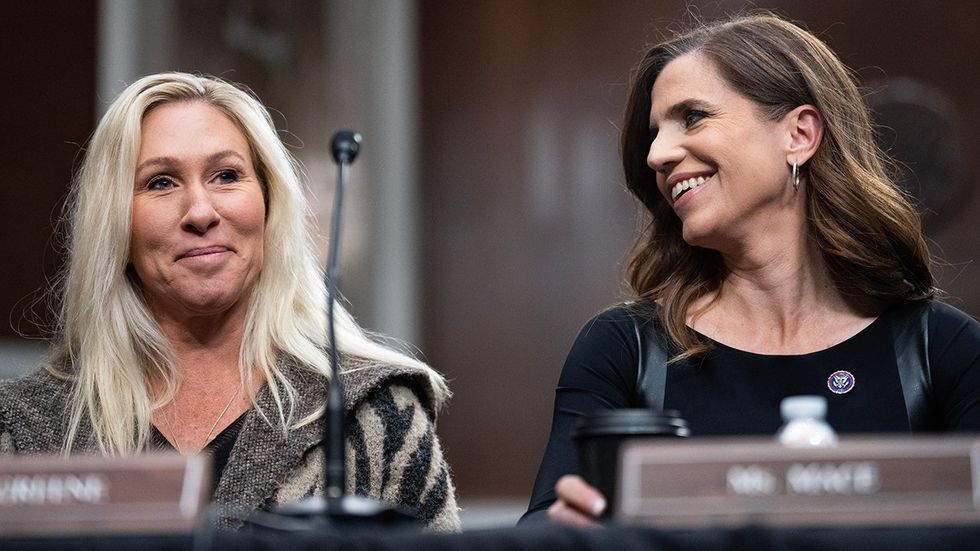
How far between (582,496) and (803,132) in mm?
1158

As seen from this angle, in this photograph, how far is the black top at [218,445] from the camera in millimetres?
2234

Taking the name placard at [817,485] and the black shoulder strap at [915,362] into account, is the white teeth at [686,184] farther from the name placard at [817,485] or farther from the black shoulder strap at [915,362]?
the name placard at [817,485]

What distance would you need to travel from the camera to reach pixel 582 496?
4.42 feet

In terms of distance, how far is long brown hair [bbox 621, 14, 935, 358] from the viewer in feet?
7.39

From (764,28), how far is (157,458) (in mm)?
1549

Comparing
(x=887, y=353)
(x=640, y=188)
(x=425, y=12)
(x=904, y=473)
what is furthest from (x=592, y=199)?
(x=904, y=473)

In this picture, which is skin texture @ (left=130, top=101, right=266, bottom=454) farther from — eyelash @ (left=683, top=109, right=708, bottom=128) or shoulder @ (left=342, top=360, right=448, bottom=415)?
eyelash @ (left=683, top=109, right=708, bottom=128)

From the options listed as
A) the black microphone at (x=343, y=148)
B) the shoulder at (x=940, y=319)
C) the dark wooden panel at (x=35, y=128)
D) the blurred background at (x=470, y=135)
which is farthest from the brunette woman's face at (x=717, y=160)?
the dark wooden panel at (x=35, y=128)

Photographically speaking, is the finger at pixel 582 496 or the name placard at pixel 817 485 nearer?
the name placard at pixel 817 485

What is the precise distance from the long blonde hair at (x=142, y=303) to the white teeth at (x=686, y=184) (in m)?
0.53

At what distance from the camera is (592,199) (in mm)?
5223

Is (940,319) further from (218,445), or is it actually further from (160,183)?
(160,183)

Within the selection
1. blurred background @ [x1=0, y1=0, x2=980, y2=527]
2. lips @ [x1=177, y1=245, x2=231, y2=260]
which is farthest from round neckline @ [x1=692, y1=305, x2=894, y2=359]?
blurred background @ [x1=0, y1=0, x2=980, y2=527]

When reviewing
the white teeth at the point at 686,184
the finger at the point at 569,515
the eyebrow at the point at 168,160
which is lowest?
the finger at the point at 569,515
